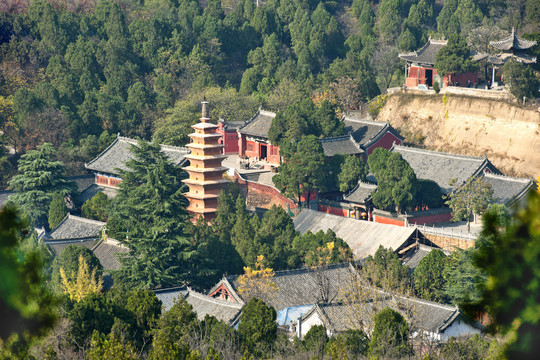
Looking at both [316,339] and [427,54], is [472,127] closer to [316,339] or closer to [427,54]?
[427,54]

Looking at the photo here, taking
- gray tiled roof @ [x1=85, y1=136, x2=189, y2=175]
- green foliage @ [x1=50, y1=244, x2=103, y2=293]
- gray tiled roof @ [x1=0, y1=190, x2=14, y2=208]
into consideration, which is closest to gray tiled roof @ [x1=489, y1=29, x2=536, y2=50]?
gray tiled roof @ [x1=85, y1=136, x2=189, y2=175]

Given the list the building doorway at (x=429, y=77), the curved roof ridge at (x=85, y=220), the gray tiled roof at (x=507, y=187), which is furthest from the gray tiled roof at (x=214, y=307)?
the building doorway at (x=429, y=77)

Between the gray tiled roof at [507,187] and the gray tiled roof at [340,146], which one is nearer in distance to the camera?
the gray tiled roof at [507,187]

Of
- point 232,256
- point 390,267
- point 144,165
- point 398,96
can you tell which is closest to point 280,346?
point 390,267

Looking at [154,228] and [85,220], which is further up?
[154,228]

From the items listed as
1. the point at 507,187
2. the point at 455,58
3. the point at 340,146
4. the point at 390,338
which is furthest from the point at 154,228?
the point at 455,58

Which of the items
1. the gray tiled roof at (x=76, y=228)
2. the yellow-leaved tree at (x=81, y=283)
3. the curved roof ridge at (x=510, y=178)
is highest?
the curved roof ridge at (x=510, y=178)

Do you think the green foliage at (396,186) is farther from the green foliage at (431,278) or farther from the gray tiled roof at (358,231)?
the green foliage at (431,278)
